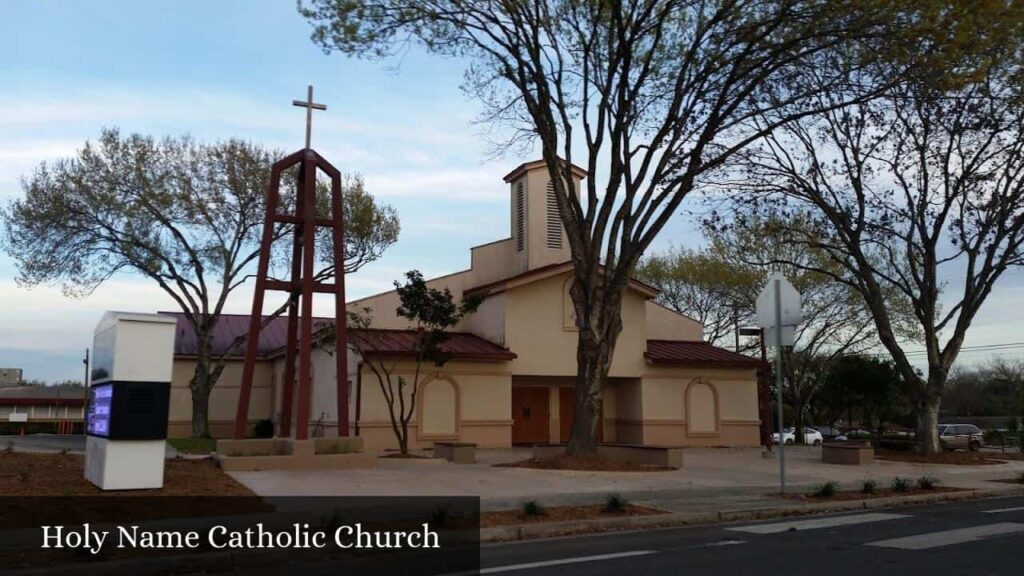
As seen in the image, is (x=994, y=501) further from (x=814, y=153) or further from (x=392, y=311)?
(x=392, y=311)

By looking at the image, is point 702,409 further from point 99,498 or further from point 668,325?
point 99,498

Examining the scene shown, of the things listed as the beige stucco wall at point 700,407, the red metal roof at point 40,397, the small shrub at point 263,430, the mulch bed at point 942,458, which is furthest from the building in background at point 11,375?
the mulch bed at point 942,458

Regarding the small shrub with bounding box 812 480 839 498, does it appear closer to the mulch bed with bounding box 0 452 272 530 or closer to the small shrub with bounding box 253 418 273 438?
the mulch bed with bounding box 0 452 272 530

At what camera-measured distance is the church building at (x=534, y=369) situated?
92.0 ft

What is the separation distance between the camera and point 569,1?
60.0 feet

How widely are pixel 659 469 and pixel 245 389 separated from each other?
9.81 m

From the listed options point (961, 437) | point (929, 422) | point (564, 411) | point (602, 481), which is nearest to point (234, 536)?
point (602, 481)

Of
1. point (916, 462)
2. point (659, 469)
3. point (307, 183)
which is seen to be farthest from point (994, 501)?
point (307, 183)

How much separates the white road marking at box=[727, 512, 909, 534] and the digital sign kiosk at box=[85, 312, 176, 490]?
8.55 metres

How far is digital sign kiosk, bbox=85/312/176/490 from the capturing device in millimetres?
12508

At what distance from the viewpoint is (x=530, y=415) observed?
31812 mm

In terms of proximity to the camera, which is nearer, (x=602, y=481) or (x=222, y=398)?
(x=602, y=481)

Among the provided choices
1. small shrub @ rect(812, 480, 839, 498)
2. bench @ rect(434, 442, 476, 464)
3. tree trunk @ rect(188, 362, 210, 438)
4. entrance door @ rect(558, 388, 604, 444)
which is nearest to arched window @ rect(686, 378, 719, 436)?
entrance door @ rect(558, 388, 604, 444)

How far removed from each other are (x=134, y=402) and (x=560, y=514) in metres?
6.60
